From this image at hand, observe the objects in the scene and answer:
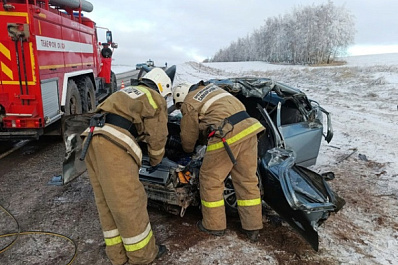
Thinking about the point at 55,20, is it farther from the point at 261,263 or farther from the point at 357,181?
the point at 357,181

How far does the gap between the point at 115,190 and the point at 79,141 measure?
0.90 meters

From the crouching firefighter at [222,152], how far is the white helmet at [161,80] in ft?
0.73

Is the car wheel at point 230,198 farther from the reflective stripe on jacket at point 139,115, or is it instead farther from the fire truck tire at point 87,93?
the fire truck tire at point 87,93

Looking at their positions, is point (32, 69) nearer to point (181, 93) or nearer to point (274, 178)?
point (181, 93)

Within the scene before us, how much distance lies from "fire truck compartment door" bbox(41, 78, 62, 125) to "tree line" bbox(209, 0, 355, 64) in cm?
5180

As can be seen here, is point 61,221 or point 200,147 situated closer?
point 61,221

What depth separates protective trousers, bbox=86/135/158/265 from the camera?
278 cm

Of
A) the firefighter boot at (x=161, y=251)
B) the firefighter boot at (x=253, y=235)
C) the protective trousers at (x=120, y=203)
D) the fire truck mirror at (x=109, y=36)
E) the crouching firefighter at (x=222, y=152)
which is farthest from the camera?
the fire truck mirror at (x=109, y=36)

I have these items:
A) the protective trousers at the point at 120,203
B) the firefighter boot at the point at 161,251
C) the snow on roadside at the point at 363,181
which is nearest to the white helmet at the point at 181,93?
the protective trousers at the point at 120,203

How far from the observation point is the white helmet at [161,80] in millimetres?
3292

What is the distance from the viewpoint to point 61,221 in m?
3.72

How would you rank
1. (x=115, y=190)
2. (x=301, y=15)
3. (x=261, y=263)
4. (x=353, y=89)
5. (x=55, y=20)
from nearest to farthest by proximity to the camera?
(x=115, y=190)
(x=261, y=263)
(x=55, y=20)
(x=353, y=89)
(x=301, y=15)

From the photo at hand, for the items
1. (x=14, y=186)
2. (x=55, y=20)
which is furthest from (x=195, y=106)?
(x=55, y=20)

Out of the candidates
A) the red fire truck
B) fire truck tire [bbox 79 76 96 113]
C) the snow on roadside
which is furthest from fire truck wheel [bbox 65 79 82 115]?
the snow on roadside
